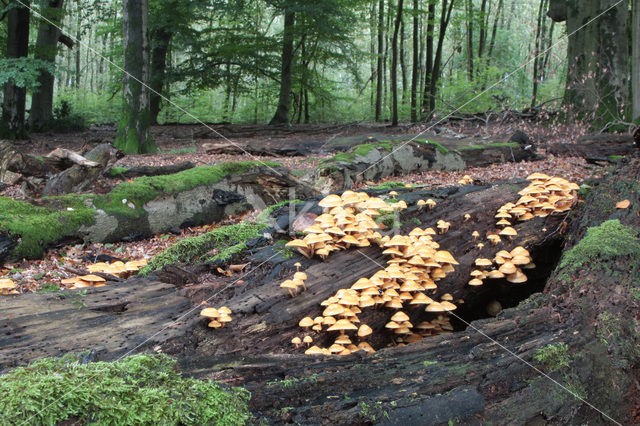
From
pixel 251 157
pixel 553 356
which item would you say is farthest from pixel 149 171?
pixel 553 356

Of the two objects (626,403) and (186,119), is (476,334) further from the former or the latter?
(186,119)

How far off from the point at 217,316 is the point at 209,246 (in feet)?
6.91

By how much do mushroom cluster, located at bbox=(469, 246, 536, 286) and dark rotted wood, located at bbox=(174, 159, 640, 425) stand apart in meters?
0.78

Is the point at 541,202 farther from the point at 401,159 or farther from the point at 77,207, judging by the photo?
the point at 77,207

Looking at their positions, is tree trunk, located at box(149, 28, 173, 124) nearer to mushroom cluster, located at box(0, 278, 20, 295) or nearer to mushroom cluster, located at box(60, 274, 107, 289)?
mushroom cluster, located at box(60, 274, 107, 289)

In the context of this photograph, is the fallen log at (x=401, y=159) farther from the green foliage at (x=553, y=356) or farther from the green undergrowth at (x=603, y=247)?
the green foliage at (x=553, y=356)

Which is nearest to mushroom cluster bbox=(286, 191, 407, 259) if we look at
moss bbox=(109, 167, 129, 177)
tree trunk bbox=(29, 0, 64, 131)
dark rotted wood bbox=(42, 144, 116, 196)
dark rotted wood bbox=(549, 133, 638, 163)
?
dark rotted wood bbox=(42, 144, 116, 196)

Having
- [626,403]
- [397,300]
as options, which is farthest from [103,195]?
[626,403]

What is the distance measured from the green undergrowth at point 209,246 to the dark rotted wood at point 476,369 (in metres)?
1.58

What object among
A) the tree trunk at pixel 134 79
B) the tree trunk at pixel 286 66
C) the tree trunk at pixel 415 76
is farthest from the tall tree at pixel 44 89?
the tree trunk at pixel 415 76

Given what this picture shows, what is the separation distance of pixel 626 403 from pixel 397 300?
181 cm

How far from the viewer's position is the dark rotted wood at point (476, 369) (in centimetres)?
242

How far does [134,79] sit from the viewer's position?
12195 millimetres

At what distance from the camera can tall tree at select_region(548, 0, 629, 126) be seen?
42.4 feet
